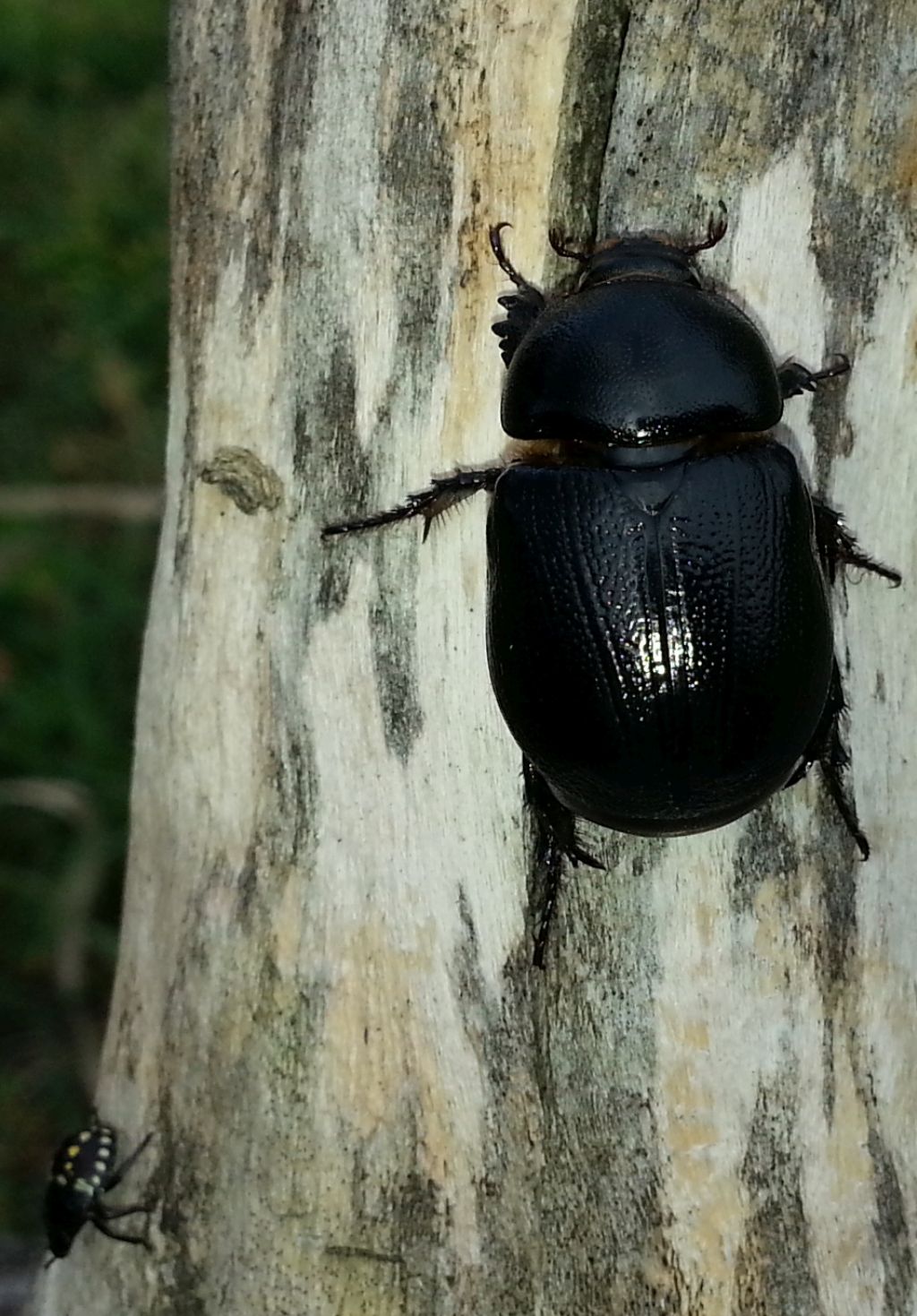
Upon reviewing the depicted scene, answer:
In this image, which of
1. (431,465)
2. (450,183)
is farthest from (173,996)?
(450,183)

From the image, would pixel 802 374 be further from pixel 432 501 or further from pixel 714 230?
pixel 432 501

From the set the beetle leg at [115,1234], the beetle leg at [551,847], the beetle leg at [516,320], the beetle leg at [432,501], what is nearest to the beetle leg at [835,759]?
the beetle leg at [551,847]

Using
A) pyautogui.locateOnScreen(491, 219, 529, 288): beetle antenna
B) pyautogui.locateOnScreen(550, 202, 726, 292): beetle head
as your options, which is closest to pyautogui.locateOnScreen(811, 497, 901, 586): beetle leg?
pyautogui.locateOnScreen(550, 202, 726, 292): beetle head

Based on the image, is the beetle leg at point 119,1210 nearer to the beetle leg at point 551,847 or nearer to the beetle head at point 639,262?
the beetle leg at point 551,847

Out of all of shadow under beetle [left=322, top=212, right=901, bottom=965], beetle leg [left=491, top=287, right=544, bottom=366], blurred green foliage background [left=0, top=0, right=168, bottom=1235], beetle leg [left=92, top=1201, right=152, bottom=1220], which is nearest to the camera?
shadow under beetle [left=322, top=212, right=901, bottom=965]

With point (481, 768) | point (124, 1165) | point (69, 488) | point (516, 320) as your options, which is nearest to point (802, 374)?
point (516, 320)

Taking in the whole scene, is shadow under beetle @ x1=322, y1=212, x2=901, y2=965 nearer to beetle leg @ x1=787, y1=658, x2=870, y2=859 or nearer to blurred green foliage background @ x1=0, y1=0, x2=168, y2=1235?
beetle leg @ x1=787, y1=658, x2=870, y2=859
